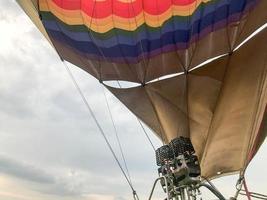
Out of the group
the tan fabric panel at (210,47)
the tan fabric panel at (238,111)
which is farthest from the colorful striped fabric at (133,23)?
the tan fabric panel at (238,111)

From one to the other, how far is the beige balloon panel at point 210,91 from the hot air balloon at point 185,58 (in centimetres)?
3

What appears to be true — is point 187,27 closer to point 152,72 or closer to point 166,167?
point 152,72

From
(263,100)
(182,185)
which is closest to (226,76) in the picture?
(263,100)

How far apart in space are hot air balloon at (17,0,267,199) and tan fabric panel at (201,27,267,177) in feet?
0.10

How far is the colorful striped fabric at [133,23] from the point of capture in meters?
14.1

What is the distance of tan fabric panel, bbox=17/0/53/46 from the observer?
15438mm

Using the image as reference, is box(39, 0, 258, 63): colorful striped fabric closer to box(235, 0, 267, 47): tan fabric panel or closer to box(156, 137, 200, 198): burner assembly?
box(235, 0, 267, 47): tan fabric panel

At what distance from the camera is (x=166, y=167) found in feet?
45.8

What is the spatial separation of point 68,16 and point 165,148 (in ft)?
16.2

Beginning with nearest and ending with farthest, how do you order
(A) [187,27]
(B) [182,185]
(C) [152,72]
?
(B) [182,185], (A) [187,27], (C) [152,72]

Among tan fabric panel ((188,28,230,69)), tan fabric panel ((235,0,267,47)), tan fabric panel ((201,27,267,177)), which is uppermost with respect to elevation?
tan fabric panel ((235,0,267,47))

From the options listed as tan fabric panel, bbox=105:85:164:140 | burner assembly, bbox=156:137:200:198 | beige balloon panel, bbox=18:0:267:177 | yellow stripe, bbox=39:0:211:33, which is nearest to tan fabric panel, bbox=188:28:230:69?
beige balloon panel, bbox=18:0:267:177

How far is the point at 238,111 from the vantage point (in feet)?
51.6

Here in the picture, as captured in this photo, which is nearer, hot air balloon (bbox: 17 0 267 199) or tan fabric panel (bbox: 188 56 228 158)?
hot air balloon (bbox: 17 0 267 199)
